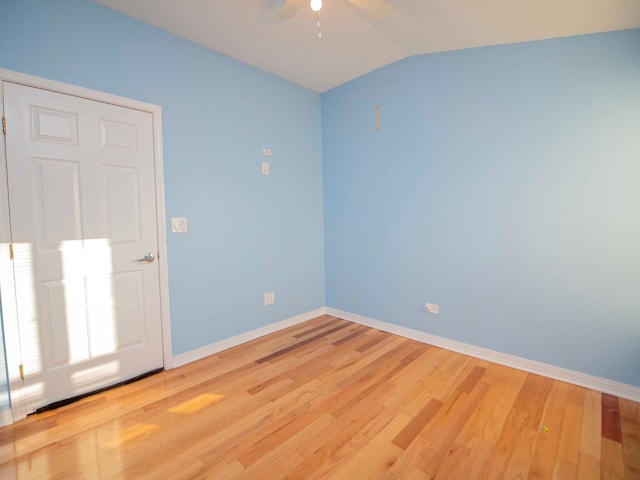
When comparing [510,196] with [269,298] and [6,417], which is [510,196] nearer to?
[269,298]

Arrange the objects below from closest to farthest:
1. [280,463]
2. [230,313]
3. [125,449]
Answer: [280,463] < [125,449] < [230,313]

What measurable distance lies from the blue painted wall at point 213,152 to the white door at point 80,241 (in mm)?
181

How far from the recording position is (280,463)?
149cm

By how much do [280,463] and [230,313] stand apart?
157 centimetres

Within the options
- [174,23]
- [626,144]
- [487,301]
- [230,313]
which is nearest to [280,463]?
[230,313]

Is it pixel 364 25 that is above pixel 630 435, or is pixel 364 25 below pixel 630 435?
above

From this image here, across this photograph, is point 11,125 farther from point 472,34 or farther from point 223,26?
point 472,34

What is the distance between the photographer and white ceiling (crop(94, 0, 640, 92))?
186cm

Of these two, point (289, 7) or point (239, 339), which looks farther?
point (239, 339)

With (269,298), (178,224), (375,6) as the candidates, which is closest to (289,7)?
(375,6)

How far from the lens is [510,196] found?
7.73 feet

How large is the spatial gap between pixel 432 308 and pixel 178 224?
2.46 meters

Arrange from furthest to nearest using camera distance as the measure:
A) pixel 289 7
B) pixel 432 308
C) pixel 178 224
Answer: pixel 432 308
pixel 178 224
pixel 289 7

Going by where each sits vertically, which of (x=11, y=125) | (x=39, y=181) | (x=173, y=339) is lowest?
(x=173, y=339)
